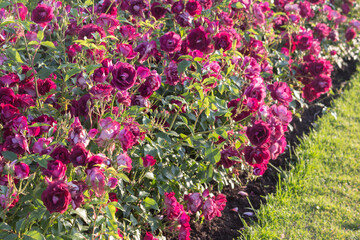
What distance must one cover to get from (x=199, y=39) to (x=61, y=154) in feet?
3.54

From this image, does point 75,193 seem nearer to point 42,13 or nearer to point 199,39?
point 42,13

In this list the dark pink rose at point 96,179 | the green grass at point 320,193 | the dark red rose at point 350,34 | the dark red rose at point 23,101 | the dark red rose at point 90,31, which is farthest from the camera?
the dark red rose at point 350,34

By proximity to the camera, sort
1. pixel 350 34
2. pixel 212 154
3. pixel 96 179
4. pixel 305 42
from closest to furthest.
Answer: pixel 96 179
pixel 212 154
pixel 305 42
pixel 350 34

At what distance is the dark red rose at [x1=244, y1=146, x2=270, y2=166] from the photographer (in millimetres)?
2107

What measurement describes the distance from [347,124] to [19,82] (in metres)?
3.26

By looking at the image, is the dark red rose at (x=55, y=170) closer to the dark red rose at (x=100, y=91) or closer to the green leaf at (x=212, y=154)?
the dark red rose at (x=100, y=91)

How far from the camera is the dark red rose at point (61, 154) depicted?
4.97ft

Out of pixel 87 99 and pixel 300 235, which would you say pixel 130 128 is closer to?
pixel 87 99

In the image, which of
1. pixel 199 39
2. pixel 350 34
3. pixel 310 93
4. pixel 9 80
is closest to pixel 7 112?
pixel 9 80

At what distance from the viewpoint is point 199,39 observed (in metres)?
2.30

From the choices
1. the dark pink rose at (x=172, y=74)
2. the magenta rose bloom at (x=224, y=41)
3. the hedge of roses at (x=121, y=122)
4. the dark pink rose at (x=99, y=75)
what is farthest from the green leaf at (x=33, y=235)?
the magenta rose bloom at (x=224, y=41)

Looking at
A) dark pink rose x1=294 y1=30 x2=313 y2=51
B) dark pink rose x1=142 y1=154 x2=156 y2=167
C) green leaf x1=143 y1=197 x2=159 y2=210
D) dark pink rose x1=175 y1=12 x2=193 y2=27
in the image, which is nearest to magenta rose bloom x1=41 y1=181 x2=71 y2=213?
dark pink rose x1=142 y1=154 x2=156 y2=167

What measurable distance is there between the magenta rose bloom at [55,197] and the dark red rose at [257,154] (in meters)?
1.05

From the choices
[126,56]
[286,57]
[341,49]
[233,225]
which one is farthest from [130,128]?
[341,49]
